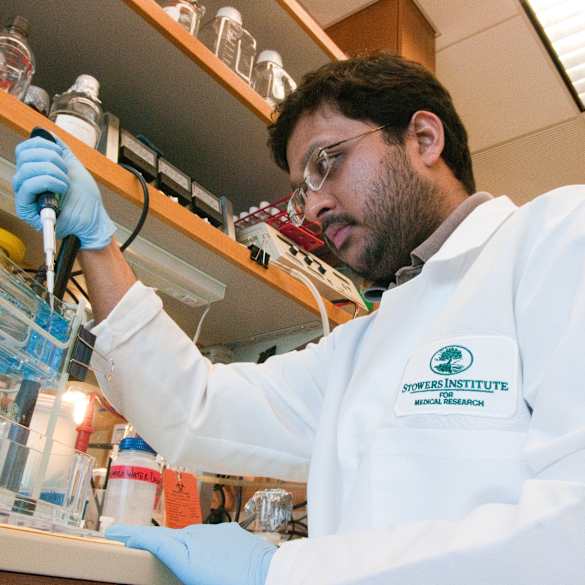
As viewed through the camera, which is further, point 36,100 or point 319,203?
point 319,203

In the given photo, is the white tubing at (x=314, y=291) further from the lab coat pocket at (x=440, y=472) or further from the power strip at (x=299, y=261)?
the lab coat pocket at (x=440, y=472)

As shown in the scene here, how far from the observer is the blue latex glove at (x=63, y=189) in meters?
0.95

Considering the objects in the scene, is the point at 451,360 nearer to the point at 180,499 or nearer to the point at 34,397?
the point at 34,397

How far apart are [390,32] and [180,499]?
1537mm

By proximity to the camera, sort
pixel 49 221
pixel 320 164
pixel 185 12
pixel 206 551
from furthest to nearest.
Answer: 1. pixel 185 12
2. pixel 320 164
3. pixel 49 221
4. pixel 206 551

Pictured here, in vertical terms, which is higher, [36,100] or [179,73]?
[179,73]

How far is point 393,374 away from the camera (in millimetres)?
922

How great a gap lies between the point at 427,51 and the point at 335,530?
5.67 feet

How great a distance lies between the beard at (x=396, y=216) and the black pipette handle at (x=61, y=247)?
54 cm

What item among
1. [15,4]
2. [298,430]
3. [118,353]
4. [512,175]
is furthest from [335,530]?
[512,175]

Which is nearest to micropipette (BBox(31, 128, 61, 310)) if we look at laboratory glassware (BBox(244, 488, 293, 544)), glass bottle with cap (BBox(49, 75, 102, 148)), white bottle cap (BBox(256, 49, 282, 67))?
glass bottle with cap (BBox(49, 75, 102, 148))

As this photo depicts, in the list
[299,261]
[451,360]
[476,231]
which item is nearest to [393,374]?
[451,360]

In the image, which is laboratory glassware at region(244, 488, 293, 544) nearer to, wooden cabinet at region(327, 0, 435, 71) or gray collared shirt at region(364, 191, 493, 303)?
gray collared shirt at region(364, 191, 493, 303)

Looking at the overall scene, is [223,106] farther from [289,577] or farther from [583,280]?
[289,577]
